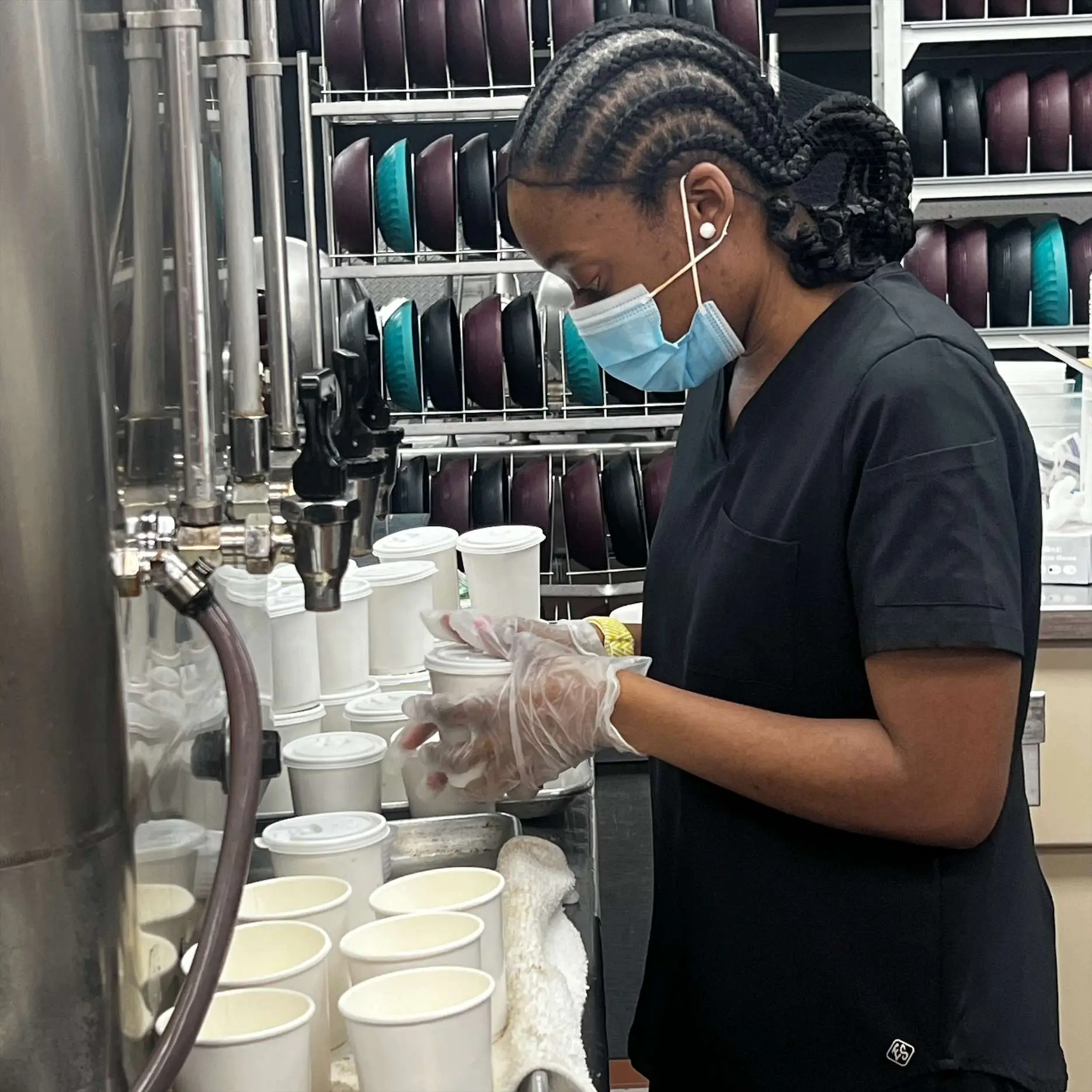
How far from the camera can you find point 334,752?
1.27 m

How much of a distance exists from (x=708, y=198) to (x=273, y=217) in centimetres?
41

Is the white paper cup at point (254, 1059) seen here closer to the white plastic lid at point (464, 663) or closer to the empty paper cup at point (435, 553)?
the white plastic lid at point (464, 663)

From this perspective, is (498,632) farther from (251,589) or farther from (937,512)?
(937,512)

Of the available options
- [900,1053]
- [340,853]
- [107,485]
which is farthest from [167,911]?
[900,1053]

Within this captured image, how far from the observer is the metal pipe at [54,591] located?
0.66 m

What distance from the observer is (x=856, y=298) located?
1.26m

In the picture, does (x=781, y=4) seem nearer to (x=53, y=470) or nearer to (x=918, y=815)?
(x=918, y=815)

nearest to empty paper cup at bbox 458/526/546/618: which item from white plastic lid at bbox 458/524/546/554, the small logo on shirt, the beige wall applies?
white plastic lid at bbox 458/524/546/554

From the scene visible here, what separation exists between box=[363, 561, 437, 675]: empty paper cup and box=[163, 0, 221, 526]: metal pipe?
2.30 feet

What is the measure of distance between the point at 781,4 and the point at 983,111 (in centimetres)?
73

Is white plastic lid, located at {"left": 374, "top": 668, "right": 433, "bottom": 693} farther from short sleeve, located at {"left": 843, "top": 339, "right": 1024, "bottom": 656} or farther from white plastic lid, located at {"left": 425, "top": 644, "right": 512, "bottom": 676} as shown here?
short sleeve, located at {"left": 843, "top": 339, "right": 1024, "bottom": 656}

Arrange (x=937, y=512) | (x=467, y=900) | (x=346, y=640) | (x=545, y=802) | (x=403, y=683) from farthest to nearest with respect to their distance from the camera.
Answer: (x=403, y=683)
(x=346, y=640)
(x=545, y=802)
(x=937, y=512)
(x=467, y=900)

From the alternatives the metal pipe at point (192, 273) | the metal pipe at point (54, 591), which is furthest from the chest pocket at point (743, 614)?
the metal pipe at point (54, 591)

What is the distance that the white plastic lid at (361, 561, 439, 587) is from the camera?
5.19 feet
